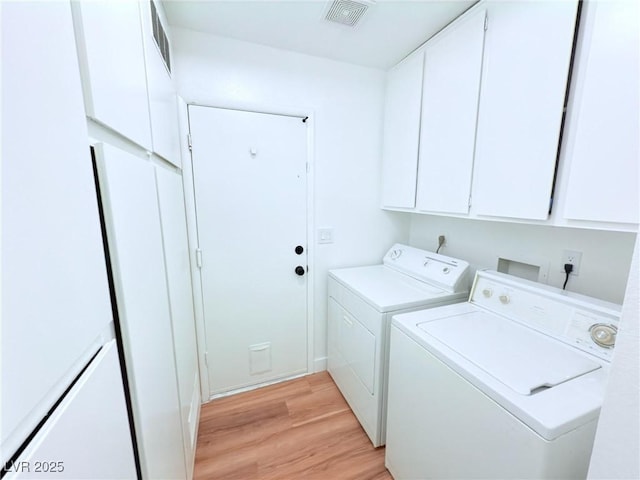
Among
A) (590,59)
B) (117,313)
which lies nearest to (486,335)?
(590,59)

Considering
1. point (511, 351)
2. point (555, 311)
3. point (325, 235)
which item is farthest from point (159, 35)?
point (555, 311)

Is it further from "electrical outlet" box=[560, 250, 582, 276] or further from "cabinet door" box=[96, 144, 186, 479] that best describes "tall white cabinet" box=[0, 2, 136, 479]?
"electrical outlet" box=[560, 250, 582, 276]

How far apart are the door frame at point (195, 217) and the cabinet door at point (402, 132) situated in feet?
2.12

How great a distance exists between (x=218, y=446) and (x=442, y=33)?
116 inches

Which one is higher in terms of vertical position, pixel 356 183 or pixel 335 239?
pixel 356 183

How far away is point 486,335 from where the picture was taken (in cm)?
116

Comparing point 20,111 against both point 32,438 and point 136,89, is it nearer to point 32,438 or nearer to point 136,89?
point 32,438

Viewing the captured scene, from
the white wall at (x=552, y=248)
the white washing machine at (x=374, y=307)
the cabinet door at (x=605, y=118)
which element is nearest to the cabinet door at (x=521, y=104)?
the cabinet door at (x=605, y=118)

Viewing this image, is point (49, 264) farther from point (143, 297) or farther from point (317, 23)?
point (317, 23)

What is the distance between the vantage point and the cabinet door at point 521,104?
104cm

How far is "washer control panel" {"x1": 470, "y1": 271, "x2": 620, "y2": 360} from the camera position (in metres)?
0.98

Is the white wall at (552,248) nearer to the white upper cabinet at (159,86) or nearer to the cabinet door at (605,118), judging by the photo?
the cabinet door at (605,118)

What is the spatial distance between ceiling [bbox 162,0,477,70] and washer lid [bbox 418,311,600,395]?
1724 millimetres

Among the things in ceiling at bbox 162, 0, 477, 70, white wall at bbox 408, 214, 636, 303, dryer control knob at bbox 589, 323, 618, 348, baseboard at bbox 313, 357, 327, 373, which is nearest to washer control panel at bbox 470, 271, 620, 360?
dryer control knob at bbox 589, 323, 618, 348
